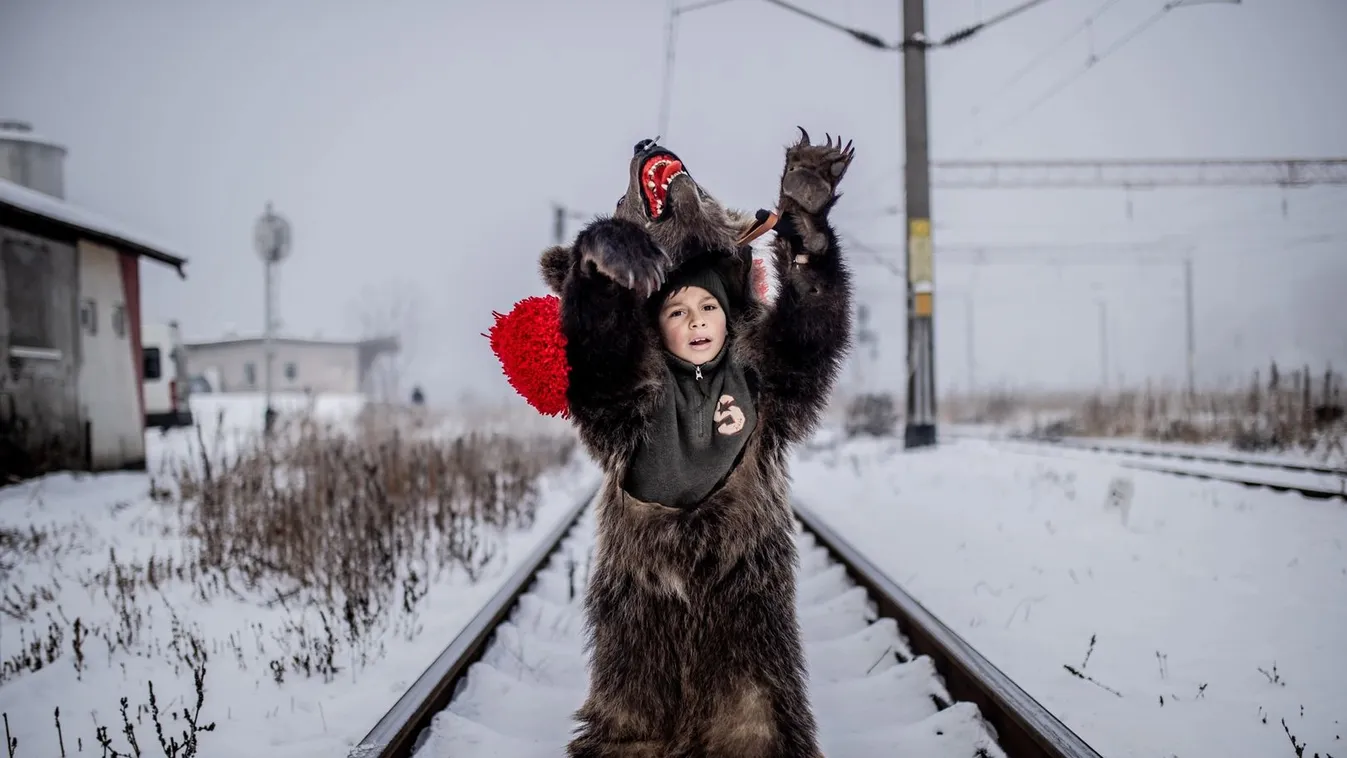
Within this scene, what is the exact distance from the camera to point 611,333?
193 cm

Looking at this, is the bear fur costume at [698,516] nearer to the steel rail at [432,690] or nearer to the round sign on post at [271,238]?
the steel rail at [432,690]

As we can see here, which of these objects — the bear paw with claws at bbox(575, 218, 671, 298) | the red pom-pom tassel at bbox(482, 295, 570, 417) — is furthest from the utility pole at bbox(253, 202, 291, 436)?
the bear paw with claws at bbox(575, 218, 671, 298)

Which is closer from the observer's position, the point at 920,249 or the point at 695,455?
the point at 695,455

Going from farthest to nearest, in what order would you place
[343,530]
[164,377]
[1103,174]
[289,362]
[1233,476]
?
[289,362] → [164,377] → [1103,174] → [1233,476] → [343,530]

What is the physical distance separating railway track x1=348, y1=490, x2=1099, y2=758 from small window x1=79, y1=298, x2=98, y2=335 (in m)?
9.05

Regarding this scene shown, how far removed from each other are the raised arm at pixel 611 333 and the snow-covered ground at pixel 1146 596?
5.75 feet

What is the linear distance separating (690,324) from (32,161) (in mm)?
14503

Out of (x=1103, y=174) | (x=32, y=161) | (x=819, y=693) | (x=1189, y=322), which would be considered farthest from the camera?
(x=1189, y=322)

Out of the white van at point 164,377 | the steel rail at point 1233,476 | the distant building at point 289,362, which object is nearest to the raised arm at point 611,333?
the steel rail at point 1233,476

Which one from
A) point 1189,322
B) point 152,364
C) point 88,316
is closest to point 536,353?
point 88,316

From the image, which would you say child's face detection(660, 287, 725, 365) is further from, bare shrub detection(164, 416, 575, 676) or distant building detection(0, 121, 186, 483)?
distant building detection(0, 121, 186, 483)

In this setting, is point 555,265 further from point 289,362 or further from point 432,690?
point 289,362

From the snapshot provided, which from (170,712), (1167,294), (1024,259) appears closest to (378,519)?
(170,712)

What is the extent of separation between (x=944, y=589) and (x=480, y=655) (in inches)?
96.3
